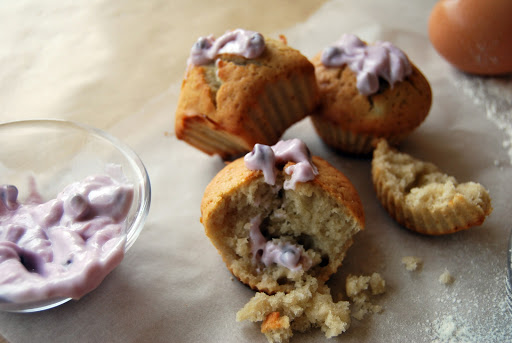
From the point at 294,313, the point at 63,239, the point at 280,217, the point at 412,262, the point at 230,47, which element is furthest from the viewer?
the point at 230,47

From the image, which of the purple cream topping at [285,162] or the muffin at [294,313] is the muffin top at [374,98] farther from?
the muffin at [294,313]

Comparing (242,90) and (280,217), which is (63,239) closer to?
(280,217)

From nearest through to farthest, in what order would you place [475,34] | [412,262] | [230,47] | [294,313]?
1. [294,313]
2. [412,262]
3. [230,47]
4. [475,34]

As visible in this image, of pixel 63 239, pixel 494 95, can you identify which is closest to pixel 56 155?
pixel 63 239

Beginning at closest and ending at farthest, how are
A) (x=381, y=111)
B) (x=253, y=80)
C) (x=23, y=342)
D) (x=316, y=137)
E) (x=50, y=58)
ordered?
(x=23, y=342), (x=253, y=80), (x=381, y=111), (x=316, y=137), (x=50, y=58)

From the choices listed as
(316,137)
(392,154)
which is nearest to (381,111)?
(392,154)

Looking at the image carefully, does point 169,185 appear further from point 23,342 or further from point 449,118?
point 449,118

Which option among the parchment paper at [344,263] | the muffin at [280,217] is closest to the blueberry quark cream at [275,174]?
the muffin at [280,217]
